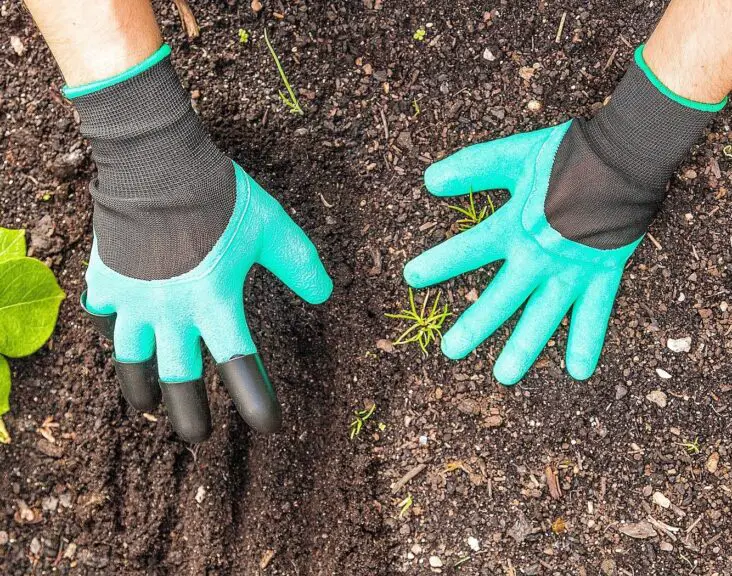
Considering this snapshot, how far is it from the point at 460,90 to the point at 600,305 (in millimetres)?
567

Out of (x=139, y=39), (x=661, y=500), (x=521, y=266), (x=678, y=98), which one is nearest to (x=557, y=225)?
(x=521, y=266)

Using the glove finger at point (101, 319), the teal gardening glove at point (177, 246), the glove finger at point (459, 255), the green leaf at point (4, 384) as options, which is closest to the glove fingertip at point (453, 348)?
the glove finger at point (459, 255)

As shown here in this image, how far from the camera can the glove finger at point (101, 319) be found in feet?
5.10

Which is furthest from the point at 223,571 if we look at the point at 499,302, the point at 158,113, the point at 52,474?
the point at 158,113

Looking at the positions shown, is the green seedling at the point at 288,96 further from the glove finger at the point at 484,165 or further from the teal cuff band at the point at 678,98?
the teal cuff band at the point at 678,98

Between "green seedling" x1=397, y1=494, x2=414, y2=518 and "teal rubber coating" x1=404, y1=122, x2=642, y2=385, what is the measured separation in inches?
13.2

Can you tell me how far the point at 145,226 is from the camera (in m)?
1.46

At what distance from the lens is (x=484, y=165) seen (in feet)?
5.18

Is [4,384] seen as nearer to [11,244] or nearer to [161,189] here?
[11,244]

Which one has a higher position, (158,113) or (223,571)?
(158,113)

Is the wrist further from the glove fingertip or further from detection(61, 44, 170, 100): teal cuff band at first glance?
detection(61, 44, 170, 100): teal cuff band

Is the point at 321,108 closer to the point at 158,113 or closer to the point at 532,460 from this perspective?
the point at 158,113

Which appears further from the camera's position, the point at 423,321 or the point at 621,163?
the point at 423,321

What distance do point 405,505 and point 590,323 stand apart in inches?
22.4
